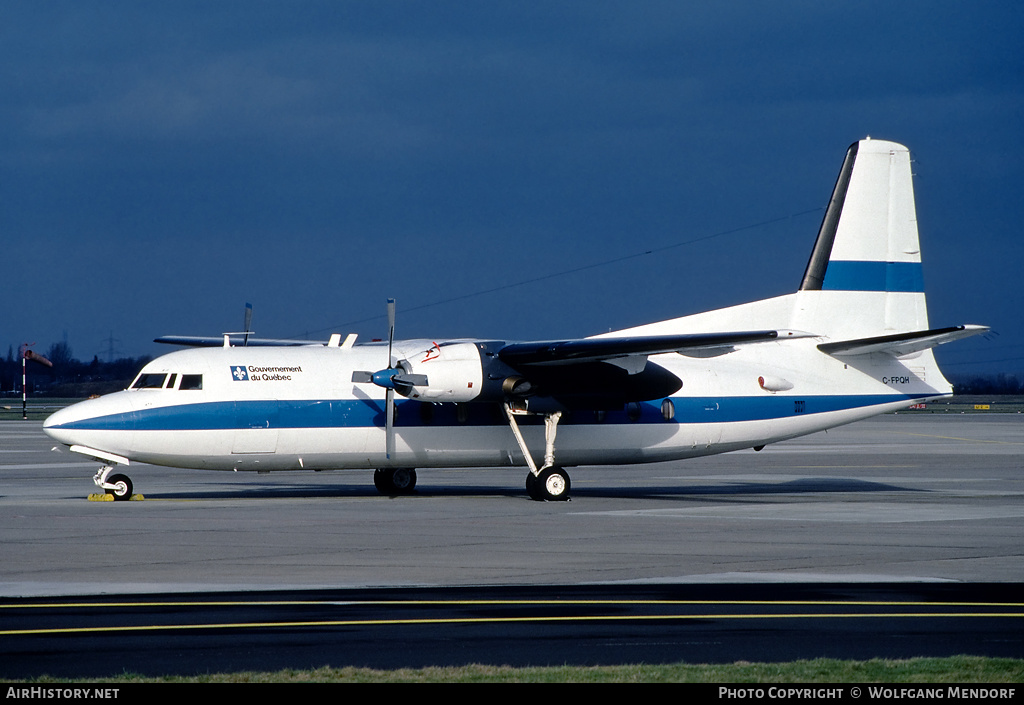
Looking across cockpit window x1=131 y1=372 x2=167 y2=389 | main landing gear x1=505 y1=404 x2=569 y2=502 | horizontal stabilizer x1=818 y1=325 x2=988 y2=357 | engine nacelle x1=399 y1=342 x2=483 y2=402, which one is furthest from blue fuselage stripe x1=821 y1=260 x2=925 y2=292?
cockpit window x1=131 y1=372 x2=167 y2=389

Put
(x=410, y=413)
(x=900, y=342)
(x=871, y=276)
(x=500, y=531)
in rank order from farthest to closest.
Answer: (x=871, y=276), (x=900, y=342), (x=410, y=413), (x=500, y=531)

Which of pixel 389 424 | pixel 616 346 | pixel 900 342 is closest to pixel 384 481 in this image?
pixel 389 424

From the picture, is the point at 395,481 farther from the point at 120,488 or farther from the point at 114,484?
the point at 114,484

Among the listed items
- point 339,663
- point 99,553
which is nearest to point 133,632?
point 339,663

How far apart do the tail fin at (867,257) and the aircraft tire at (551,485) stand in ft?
22.6

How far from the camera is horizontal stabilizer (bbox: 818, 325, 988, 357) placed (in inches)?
918

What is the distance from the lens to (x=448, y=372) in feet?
76.7

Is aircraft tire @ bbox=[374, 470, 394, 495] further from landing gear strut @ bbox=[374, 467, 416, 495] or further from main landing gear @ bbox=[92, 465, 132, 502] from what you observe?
main landing gear @ bbox=[92, 465, 132, 502]

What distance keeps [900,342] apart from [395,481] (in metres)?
11.1

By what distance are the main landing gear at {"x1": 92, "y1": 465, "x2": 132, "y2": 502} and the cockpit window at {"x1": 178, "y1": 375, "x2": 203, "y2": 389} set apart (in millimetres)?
2196

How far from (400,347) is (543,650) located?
651 inches

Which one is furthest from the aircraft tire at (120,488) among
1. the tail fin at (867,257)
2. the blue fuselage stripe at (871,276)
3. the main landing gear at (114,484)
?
the blue fuselage stripe at (871,276)

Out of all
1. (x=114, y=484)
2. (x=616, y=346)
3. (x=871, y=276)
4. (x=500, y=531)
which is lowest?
(x=500, y=531)
